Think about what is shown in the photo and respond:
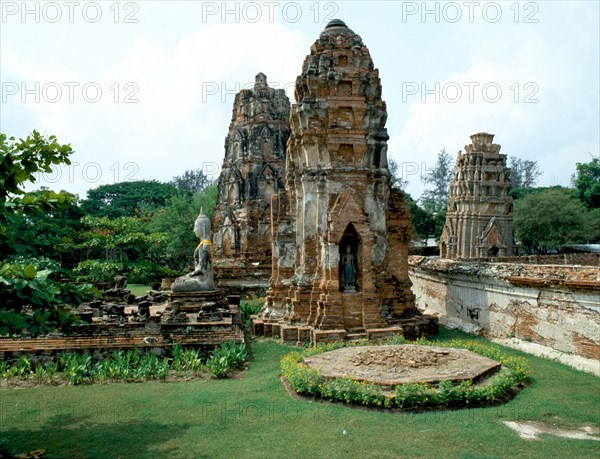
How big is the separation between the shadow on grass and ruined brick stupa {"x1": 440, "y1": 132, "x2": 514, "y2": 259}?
3095 centimetres

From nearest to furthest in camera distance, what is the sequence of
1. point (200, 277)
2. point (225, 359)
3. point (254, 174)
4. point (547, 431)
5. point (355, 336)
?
point (547, 431), point (225, 359), point (355, 336), point (200, 277), point (254, 174)

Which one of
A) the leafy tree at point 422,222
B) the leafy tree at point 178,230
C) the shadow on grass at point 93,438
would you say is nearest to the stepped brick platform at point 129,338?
the shadow on grass at point 93,438

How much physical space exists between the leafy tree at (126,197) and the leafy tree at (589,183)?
4561cm

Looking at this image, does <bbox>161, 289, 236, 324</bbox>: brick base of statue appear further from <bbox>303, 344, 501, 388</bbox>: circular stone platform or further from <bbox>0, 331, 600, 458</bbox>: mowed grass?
<bbox>303, 344, 501, 388</bbox>: circular stone platform

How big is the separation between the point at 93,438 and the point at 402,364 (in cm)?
602

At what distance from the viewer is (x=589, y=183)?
53.3m

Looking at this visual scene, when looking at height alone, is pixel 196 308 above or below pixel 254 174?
below

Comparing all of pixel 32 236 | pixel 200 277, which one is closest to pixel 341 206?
pixel 200 277

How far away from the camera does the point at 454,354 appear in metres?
12.0

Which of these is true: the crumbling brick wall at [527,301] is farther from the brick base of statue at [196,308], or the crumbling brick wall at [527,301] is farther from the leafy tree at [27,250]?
the leafy tree at [27,250]

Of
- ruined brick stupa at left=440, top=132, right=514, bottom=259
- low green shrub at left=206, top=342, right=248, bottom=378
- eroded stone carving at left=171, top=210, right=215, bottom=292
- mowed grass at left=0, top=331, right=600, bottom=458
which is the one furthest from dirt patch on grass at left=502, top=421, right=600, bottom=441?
ruined brick stupa at left=440, top=132, right=514, bottom=259

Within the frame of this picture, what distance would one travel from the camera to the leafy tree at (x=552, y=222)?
148ft

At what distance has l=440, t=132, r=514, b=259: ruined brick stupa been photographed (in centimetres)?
3575

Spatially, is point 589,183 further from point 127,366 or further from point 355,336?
point 127,366
